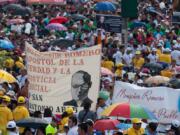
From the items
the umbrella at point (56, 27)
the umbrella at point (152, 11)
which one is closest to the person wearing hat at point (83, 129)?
the umbrella at point (56, 27)

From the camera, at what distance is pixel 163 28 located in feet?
122

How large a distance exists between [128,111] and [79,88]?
176 cm

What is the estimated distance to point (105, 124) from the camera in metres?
15.8

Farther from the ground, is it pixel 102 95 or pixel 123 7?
pixel 123 7

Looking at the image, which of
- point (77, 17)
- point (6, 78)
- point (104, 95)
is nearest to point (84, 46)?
point (77, 17)

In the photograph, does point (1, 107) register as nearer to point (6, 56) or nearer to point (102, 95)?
point (102, 95)

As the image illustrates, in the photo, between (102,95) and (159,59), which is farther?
(159,59)

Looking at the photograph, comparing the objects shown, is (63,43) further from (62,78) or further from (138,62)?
(62,78)

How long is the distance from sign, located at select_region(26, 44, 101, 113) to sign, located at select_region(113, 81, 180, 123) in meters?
0.69

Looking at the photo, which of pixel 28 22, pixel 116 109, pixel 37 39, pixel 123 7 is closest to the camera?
pixel 116 109

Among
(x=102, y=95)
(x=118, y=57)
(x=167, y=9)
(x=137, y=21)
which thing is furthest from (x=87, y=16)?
(x=102, y=95)

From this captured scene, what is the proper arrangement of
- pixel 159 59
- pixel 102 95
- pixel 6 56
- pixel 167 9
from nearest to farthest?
1. pixel 102 95
2. pixel 6 56
3. pixel 159 59
4. pixel 167 9

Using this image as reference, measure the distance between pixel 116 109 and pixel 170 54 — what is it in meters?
11.8

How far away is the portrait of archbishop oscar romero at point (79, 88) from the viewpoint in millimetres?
18125
